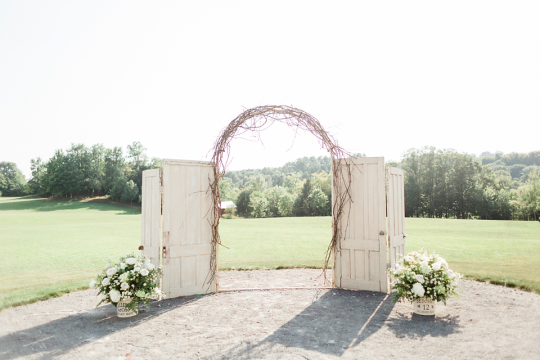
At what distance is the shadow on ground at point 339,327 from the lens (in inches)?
164

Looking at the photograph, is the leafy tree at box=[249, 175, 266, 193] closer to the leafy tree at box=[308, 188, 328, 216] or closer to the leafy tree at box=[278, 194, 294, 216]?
the leafy tree at box=[278, 194, 294, 216]

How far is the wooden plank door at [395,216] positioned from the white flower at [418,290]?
5.30 feet

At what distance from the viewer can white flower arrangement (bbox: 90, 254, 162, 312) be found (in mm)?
5367

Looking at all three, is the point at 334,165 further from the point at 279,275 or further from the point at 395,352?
the point at 395,352

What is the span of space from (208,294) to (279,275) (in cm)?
243

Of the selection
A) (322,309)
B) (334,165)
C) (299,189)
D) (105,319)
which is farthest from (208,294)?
(299,189)

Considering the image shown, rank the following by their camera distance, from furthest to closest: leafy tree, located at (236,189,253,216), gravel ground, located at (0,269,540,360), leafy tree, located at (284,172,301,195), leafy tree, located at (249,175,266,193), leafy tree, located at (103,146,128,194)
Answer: leafy tree, located at (284,172,301,195) → leafy tree, located at (249,175,266,193) → leafy tree, located at (236,189,253,216) → leafy tree, located at (103,146,128,194) → gravel ground, located at (0,269,540,360)

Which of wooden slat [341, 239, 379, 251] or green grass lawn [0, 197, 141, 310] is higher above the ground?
wooden slat [341, 239, 379, 251]

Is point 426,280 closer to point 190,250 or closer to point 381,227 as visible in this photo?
point 381,227

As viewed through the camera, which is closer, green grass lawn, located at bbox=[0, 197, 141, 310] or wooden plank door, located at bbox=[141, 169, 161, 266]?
wooden plank door, located at bbox=[141, 169, 161, 266]

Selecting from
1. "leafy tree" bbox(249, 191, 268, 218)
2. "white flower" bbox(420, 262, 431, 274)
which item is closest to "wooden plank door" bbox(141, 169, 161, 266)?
"white flower" bbox(420, 262, 431, 274)

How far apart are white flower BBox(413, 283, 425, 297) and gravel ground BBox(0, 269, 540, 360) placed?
1.44 feet

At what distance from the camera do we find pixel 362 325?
198 inches

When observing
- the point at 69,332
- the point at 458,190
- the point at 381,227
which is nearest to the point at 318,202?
the point at 458,190
